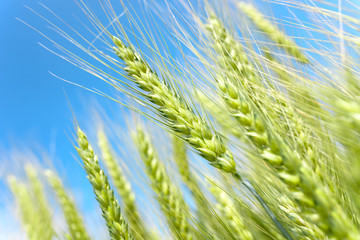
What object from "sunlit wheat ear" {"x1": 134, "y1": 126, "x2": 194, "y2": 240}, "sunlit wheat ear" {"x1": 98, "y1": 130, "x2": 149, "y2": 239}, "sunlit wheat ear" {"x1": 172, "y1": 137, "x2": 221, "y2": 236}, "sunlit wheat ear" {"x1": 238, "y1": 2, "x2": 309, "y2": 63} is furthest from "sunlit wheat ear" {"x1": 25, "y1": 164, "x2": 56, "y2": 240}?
"sunlit wheat ear" {"x1": 238, "y1": 2, "x2": 309, "y2": 63}

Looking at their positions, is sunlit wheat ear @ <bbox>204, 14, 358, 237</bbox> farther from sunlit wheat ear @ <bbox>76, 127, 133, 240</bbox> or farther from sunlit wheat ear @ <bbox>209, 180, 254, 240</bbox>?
sunlit wheat ear @ <bbox>76, 127, 133, 240</bbox>

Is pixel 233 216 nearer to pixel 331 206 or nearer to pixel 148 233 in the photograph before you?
pixel 148 233

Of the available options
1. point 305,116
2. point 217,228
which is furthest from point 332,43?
point 217,228

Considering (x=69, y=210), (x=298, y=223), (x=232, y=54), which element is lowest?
(x=298, y=223)

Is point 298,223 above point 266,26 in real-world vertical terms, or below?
below

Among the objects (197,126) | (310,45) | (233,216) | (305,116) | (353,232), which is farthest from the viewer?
A: (310,45)

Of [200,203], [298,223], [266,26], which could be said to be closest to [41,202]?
[200,203]

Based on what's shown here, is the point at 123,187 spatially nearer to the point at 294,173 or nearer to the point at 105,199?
the point at 105,199
